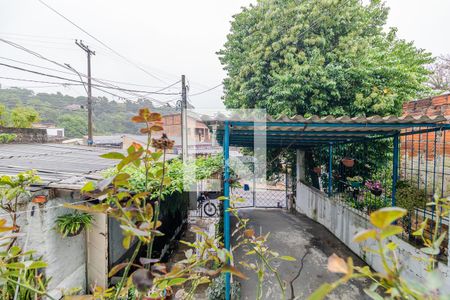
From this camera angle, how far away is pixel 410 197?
296 centimetres

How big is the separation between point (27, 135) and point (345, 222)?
34.7ft

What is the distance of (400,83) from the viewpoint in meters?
5.83

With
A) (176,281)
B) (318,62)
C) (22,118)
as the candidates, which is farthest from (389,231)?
(22,118)

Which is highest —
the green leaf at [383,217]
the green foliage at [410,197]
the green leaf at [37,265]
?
the green leaf at [383,217]

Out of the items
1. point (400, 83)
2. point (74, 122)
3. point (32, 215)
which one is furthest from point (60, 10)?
point (74, 122)

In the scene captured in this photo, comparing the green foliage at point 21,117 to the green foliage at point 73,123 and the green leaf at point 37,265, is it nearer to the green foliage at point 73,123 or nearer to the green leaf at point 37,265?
the green leaf at point 37,265

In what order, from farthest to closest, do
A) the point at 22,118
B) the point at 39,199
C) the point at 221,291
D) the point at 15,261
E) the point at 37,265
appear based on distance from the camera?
1. the point at 22,118
2. the point at 221,291
3. the point at 39,199
4. the point at 15,261
5. the point at 37,265

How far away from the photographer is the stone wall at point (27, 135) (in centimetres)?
757

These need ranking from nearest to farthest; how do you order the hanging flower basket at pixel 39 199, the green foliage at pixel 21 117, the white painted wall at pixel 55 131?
the hanging flower basket at pixel 39 199 < the green foliage at pixel 21 117 < the white painted wall at pixel 55 131

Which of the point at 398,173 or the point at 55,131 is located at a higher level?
the point at 55,131

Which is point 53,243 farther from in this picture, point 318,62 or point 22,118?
point 22,118

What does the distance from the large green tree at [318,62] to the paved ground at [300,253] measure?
3.02m

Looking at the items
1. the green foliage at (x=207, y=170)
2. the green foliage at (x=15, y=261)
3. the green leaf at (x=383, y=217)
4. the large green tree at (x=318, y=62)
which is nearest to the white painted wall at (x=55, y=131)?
the large green tree at (x=318, y=62)

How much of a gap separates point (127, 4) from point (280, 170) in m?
7.79
